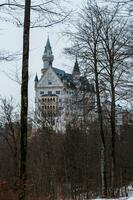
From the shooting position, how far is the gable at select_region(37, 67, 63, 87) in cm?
13832

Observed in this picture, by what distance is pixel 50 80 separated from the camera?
143750 mm

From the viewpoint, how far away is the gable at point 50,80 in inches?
5446

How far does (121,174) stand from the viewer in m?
47.2

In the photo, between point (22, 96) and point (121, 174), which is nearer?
point (22, 96)

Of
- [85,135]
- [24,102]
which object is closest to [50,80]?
[85,135]

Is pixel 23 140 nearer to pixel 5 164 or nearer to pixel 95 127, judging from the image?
pixel 95 127

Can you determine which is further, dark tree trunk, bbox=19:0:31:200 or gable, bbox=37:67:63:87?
gable, bbox=37:67:63:87

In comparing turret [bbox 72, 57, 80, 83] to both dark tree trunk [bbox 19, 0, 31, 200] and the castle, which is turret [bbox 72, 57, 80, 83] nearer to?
the castle

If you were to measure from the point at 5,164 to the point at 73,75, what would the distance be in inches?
930

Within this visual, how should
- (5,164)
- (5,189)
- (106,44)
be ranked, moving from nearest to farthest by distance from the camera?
(5,189) < (106,44) < (5,164)

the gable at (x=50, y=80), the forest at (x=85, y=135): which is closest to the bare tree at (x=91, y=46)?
the forest at (x=85, y=135)

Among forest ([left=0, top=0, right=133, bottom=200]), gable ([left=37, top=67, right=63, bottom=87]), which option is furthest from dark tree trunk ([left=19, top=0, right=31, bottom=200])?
gable ([left=37, top=67, right=63, bottom=87])

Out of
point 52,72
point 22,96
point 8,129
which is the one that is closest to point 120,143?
point 8,129

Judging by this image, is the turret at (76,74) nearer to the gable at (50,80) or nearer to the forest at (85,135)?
the forest at (85,135)
